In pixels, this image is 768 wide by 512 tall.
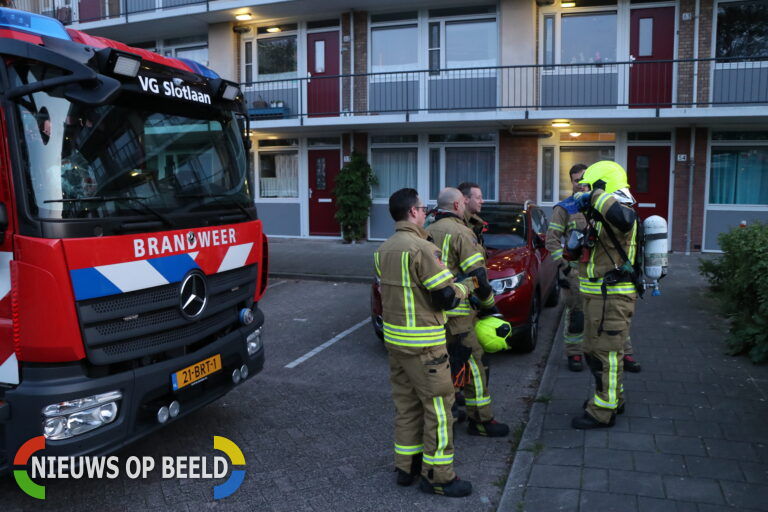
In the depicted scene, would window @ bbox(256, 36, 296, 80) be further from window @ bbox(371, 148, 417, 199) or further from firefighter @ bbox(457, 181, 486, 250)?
firefighter @ bbox(457, 181, 486, 250)

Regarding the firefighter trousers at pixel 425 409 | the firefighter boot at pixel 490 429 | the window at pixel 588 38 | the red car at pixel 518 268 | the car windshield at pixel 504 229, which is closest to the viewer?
the firefighter trousers at pixel 425 409

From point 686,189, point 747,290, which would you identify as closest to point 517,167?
point 686,189

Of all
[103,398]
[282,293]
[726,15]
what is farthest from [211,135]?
[726,15]

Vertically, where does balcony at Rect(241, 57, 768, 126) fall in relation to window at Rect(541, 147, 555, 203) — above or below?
above

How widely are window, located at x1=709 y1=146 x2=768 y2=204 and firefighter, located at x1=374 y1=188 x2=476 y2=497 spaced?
41.5ft

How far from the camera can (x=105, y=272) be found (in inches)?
140

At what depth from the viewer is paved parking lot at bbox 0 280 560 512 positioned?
154 inches

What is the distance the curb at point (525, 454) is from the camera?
3818mm

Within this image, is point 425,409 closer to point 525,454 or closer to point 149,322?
point 525,454

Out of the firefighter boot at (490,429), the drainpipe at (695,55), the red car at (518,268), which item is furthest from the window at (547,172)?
the firefighter boot at (490,429)

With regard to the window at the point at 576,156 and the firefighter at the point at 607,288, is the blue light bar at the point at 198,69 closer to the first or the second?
the firefighter at the point at 607,288

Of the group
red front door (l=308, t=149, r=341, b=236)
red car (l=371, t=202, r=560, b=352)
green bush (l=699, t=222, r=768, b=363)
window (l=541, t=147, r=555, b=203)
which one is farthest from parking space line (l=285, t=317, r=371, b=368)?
red front door (l=308, t=149, r=341, b=236)

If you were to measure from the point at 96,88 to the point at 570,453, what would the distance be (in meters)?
3.82

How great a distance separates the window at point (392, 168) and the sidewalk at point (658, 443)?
1022 cm
